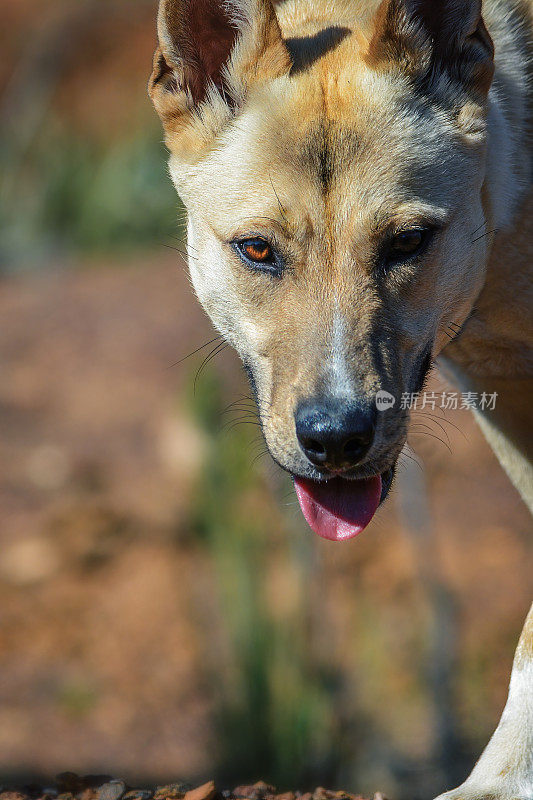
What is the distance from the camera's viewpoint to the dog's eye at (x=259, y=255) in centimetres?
289

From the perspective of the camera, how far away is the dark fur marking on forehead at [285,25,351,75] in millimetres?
3033

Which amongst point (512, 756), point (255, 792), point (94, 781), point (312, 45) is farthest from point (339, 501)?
point (312, 45)

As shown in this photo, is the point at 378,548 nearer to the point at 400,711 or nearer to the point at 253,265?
the point at 400,711

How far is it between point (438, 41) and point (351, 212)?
0.63m

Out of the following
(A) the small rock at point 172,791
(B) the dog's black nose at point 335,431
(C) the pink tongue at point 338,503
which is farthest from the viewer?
(A) the small rock at point 172,791

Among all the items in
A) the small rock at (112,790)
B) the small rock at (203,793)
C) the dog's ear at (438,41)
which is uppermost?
the dog's ear at (438,41)

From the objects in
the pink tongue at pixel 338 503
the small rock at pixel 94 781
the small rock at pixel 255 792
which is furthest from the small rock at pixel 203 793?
the pink tongue at pixel 338 503

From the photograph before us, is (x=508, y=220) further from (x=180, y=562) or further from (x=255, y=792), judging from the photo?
(x=180, y=562)

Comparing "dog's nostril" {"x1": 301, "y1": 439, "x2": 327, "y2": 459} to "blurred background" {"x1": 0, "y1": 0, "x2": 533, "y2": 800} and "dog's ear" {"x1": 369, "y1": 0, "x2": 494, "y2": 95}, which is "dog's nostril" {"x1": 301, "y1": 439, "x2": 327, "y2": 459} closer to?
"dog's ear" {"x1": 369, "y1": 0, "x2": 494, "y2": 95}

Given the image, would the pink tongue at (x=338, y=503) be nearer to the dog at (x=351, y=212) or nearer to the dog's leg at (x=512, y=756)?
the dog at (x=351, y=212)

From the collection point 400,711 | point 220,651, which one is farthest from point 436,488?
point 220,651

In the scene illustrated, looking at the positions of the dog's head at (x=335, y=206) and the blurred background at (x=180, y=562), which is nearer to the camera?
the dog's head at (x=335, y=206)

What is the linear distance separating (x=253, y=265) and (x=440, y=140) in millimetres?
600

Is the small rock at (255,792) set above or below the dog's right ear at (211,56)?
below
